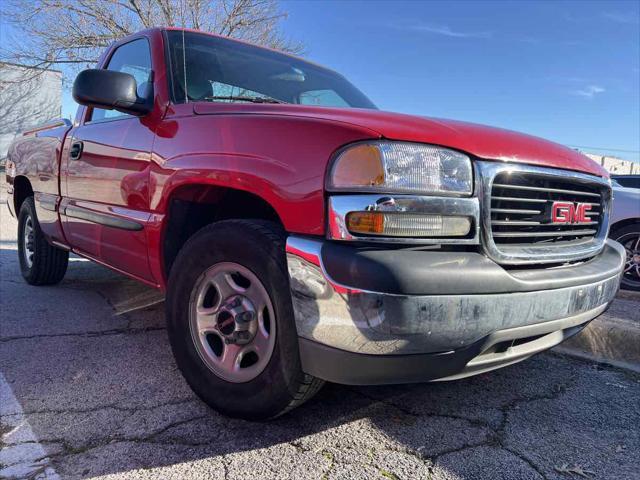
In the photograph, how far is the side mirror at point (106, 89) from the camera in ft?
8.55

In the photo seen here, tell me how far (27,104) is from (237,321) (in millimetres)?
24878

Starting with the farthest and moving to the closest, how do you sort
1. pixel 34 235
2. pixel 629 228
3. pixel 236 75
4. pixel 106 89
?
pixel 629 228, pixel 34 235, pixel 236 75, pixel 106 89

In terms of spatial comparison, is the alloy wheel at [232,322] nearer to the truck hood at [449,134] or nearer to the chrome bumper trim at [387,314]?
the chrome bumper trim at [387,314]

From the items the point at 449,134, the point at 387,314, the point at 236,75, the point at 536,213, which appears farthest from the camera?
the point at 236,75

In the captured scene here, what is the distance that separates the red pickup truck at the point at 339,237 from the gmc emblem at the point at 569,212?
0.04ft

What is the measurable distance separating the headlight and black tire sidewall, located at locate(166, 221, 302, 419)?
40cm

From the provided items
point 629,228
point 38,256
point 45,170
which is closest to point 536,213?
point 45,170

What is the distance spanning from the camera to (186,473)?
1.81 meters

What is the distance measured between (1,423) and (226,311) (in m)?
1.06

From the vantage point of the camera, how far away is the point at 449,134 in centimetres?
188

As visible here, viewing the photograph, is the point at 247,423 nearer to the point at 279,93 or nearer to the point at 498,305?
the point at 498,305

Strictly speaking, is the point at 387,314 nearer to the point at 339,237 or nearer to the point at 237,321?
the point at 339,237

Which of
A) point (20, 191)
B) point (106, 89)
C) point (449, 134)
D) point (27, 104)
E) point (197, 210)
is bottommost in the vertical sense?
point (20, 191)

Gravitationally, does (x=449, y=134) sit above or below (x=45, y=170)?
above
